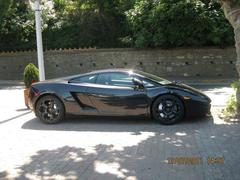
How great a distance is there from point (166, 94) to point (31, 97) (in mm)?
3108

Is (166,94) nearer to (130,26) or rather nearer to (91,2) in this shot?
(130,26)

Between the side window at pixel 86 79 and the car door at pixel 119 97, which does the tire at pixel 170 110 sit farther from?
the side window at pixel 86 79

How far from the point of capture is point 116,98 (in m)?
9.87

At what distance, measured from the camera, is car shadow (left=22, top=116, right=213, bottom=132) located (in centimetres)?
946

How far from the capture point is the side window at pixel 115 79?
10.1 meters

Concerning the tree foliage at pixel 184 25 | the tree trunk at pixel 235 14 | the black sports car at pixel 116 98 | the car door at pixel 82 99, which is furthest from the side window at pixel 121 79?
the tree foliage at pixel 184 25

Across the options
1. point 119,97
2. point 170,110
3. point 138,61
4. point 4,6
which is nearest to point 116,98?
point 119,97

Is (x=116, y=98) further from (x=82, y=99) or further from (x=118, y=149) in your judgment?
(x=118, y=149)

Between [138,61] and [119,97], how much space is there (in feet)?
43.0

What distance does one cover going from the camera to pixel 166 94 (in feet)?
31.8

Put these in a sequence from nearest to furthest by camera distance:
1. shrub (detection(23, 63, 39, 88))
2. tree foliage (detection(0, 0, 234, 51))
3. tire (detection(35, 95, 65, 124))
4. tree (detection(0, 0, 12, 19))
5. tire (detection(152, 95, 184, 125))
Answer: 1. tire (detection(152, 95, 184, 125))
2. tire (detection(35, 95, 65, 124))
3. shrub (detection(23, 63, 39, 88))
4. tree foliage (detection(0, 0, 234, 51))
5. tree (detection(0, 0, 12, 19))

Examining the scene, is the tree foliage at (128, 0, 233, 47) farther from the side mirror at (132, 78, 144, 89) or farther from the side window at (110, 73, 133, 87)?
the side mirror at (132, 78, 144, 89)
